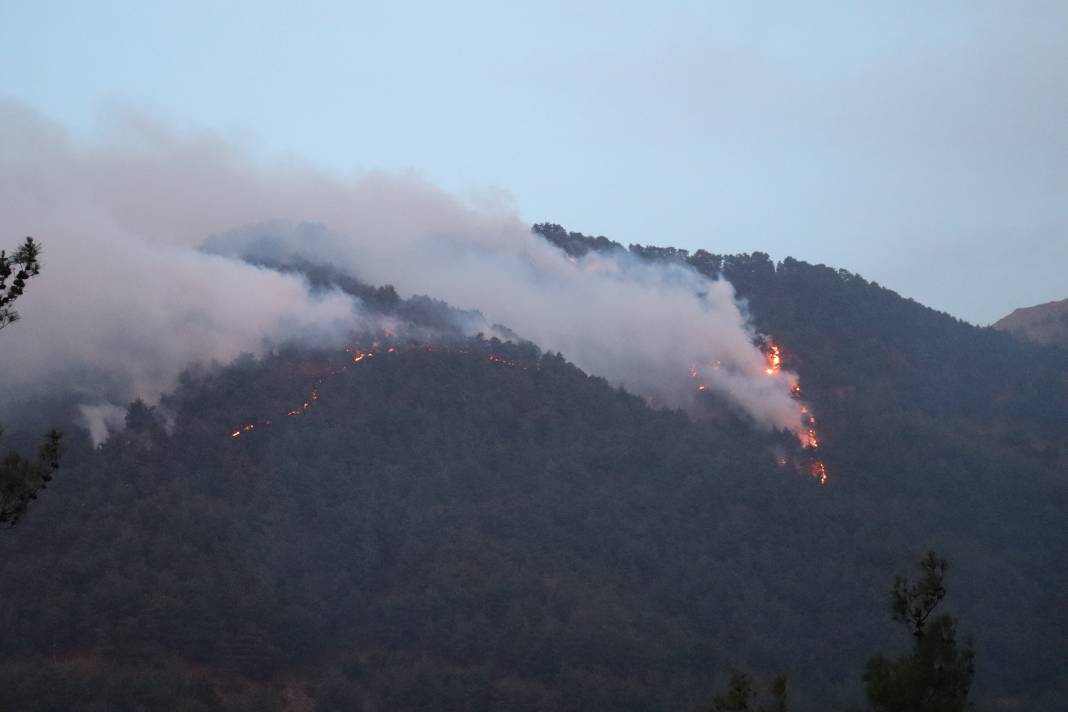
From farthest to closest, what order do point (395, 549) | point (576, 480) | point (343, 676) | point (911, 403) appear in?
point (911, 403)
point (576, 480)
point (395, 549)
point (343, 676)

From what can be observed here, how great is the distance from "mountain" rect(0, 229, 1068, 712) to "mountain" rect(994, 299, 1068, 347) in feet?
41.5

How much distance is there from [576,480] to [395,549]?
14547 millimetres

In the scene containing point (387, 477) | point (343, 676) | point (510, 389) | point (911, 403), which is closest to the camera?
point (343, 676)

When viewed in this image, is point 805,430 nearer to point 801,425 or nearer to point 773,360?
point 801,425

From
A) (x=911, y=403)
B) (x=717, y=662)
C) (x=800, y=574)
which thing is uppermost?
(x=911, y=403)

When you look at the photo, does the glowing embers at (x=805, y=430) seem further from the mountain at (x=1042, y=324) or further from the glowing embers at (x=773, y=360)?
the mountain at (x=1042, y=324)

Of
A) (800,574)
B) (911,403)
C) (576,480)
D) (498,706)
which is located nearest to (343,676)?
(498,706)

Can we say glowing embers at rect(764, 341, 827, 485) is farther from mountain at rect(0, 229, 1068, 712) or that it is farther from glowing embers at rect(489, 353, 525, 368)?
glowing embers at rect(489, 353, 525, 368)

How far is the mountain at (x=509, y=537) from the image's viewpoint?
160 ft

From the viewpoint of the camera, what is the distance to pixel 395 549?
59.9 metres

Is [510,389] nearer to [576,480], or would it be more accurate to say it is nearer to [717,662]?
[576,480]

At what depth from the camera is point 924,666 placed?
25.4 meters

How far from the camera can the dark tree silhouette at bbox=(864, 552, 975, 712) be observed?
82.1ft

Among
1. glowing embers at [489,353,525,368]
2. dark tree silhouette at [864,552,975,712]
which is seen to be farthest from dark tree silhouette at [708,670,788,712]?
glowing embers at [489,353,525,368]
